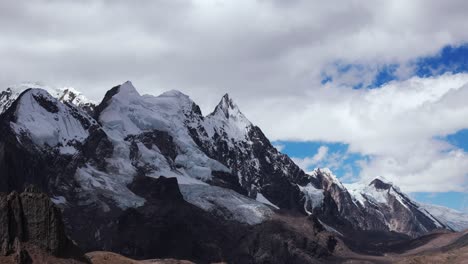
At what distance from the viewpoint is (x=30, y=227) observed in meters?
166

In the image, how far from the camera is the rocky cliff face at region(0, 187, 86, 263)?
160500 mm

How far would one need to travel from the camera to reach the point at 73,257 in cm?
16812

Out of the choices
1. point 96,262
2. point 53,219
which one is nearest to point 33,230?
point 53,219

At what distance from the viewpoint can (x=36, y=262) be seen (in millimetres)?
158750

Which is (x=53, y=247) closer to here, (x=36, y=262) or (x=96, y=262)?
(x=36, y=262)

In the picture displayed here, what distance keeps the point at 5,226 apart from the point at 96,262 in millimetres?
40722

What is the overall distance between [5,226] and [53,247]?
10409 millimetres

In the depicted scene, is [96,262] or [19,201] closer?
[19,201]

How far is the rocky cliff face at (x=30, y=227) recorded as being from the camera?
6319 inches

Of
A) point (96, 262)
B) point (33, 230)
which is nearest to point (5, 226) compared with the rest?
point (33, 230)

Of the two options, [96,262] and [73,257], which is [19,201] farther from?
[96,262]

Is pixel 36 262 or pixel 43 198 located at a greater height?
pixel 43 198

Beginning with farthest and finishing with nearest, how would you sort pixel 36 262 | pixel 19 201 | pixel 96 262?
pixel 96 262 → pixel 19 201 → pixel 36 262

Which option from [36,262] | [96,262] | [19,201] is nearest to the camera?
[36,262]
